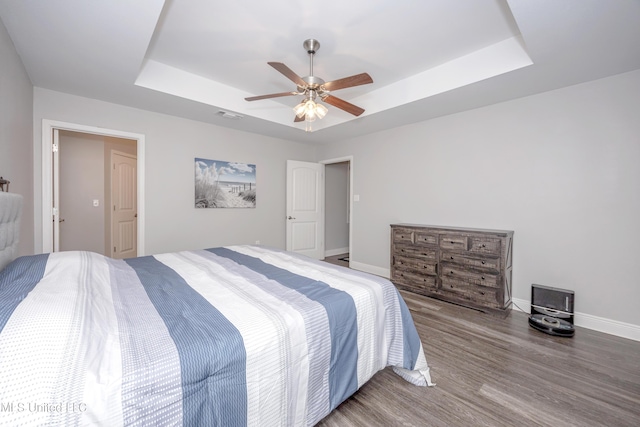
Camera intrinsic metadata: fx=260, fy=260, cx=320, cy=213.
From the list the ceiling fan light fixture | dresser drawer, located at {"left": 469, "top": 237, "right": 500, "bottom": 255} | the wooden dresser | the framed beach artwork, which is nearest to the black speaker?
the wooden dresser

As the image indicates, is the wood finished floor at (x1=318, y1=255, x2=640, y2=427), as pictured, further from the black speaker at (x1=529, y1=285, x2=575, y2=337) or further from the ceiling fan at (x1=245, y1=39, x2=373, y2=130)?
the ceiling fan at (x1=245, y1=39, x2=373, y2=130)

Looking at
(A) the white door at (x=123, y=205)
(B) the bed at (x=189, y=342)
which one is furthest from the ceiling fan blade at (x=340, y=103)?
(A) the white door at (x=123, y=205)

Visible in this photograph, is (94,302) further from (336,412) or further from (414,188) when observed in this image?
(414,188)

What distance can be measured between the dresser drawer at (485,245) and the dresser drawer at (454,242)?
6 cm

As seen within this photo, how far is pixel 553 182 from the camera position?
8.95 ft

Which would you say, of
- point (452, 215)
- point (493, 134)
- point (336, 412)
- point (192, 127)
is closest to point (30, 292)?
point (336, 412)

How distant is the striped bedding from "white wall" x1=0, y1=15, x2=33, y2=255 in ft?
3.54

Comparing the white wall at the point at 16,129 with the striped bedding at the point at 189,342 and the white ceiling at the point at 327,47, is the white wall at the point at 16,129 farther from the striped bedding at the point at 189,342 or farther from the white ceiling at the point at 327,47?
the striped bedding at the point at 189,342

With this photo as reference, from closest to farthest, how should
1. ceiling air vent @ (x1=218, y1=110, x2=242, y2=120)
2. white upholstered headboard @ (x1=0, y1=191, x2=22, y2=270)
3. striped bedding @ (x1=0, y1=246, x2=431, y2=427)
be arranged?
striped bedding @ (x1=0, y1=246, x2=431, y2=427) → white upholstered headboard @ (x1=0, y1=191, x2=22, y2=270) → ceiling air vent @ (x1=218, y1=110, x2=242, y2=120)

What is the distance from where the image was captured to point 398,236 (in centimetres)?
357

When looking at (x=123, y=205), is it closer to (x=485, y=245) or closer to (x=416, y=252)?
(x=416, y=252)

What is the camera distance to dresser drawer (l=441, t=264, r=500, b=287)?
2.81m

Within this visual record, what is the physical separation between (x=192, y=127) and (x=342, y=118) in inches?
86.3

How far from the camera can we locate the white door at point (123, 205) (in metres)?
4.44
